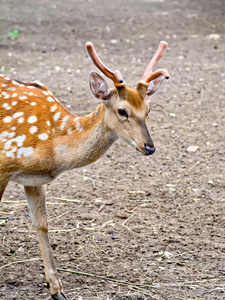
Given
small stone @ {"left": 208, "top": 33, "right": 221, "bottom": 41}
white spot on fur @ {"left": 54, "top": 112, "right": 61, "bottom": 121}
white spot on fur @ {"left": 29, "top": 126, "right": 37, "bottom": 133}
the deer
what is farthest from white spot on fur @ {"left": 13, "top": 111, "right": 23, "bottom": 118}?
small stone @ {"left": 208, "top": 33, "right": 221, "bottom": 41}

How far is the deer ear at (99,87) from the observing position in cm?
376

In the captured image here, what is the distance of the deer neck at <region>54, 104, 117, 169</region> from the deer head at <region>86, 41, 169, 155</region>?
0.07 meters

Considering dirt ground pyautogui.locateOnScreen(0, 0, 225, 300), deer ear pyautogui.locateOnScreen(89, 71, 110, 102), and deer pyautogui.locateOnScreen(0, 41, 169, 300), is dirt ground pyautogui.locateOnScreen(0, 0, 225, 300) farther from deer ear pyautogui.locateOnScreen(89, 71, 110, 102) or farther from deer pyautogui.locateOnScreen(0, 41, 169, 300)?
deer ear pyautogui.locateOnScreen(89, 71, 110, 102)

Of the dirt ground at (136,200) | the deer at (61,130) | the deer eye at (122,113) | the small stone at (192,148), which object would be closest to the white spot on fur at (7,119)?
the deer at (61,130)

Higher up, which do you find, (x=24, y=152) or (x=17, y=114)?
(x=17, y=114)

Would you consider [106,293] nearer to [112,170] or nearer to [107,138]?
[107,138]

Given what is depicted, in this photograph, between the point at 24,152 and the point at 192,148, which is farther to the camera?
the point at 192,148

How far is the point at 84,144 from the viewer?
384 centimetres

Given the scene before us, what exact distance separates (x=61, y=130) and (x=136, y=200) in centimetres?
176

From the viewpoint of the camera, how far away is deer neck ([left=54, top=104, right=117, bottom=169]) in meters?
3.82

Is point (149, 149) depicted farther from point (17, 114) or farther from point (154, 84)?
point (17, 114)

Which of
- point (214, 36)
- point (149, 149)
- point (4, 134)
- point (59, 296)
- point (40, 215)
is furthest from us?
point (214, 36)

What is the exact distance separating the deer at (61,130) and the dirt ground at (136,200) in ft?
1.51

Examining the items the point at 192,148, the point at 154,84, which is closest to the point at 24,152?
the point at 154,84
